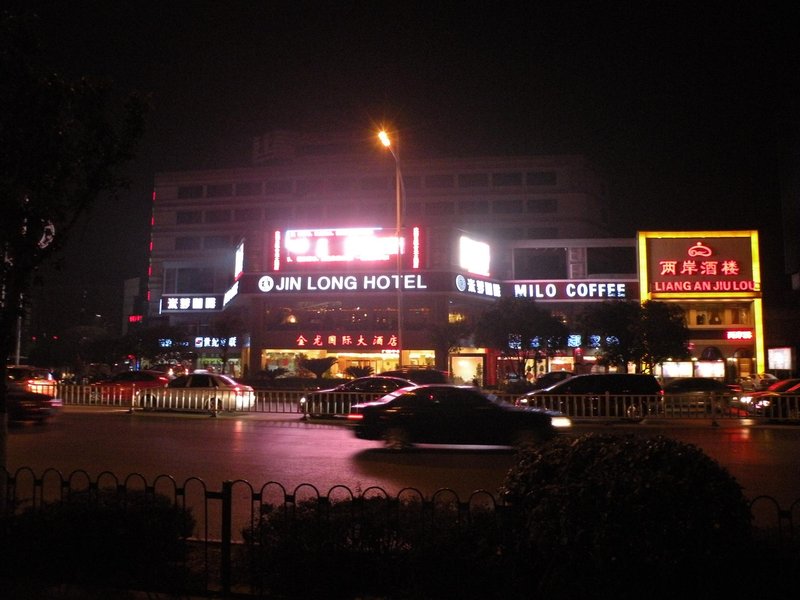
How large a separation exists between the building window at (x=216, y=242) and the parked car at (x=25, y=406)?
6123 centimetres

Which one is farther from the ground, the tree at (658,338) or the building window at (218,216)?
the building window at (218,216)

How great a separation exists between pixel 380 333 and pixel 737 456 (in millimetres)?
29278

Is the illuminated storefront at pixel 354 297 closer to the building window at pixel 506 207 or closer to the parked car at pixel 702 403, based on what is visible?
the parked car at pixel 702 403

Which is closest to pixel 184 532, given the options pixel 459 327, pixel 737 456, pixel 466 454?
pixel 466 454

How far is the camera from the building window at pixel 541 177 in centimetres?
7312

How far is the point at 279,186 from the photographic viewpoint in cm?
8056

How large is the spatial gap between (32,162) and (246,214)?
2977 inches

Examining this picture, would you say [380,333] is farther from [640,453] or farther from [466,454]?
[640,453]

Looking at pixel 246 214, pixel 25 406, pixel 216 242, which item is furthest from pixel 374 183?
pixel 25 406

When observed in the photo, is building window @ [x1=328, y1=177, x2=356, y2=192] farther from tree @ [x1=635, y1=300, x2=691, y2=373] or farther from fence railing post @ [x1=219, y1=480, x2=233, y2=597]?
fence railing post @ [x1=219, y1=480, x2=233, y2=597]

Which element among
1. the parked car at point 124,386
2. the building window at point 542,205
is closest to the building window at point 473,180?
the building window at point 542,205

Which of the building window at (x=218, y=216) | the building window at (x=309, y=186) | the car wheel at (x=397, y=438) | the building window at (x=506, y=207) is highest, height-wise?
the building window at (x=309, y=186)

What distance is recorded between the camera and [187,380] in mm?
25266

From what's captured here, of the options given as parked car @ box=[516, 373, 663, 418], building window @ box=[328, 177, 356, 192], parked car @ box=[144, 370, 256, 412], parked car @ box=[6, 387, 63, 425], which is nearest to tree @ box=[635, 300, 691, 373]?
parked car @ box=[516, 373, 663, 418]
